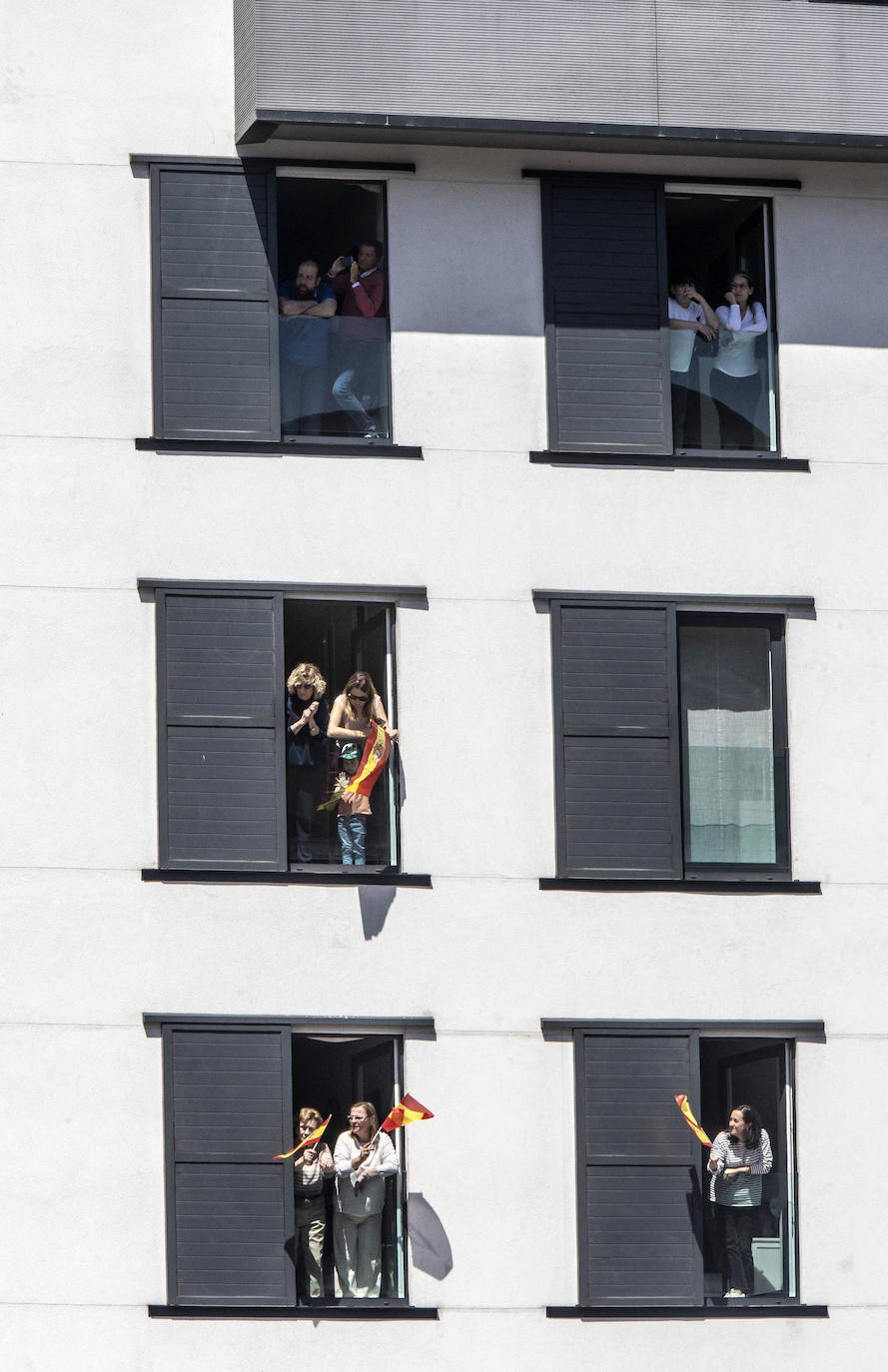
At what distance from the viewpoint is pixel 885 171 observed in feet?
78.3

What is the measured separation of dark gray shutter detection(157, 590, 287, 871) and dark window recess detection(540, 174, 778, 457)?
123 inches

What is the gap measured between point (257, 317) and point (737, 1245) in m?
8.75

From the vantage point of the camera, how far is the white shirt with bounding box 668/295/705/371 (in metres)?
23.3

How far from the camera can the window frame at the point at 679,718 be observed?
73.4 ft

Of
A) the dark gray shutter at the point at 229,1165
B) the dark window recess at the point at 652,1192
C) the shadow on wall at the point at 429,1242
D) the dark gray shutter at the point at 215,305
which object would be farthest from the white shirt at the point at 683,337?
the shadow on wall at the point at 429,1242

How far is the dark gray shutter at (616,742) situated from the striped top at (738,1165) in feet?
7.49

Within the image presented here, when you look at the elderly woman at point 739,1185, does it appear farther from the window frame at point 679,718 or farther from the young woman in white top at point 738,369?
the young woman in white top at point 738,369

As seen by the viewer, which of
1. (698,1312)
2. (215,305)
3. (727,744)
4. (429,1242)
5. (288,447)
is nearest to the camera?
(429,1242)

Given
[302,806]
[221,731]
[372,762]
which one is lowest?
[302,806]

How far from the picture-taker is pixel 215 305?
22.6 metres

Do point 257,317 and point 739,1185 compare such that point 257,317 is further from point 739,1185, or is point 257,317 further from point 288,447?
point 739,1185

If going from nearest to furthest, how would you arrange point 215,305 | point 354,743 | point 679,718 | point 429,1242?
point 429,1242, point 354,743, point 215,305, point 679,718

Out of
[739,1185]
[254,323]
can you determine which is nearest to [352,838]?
[739,1185]

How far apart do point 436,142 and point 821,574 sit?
4.98 meters
